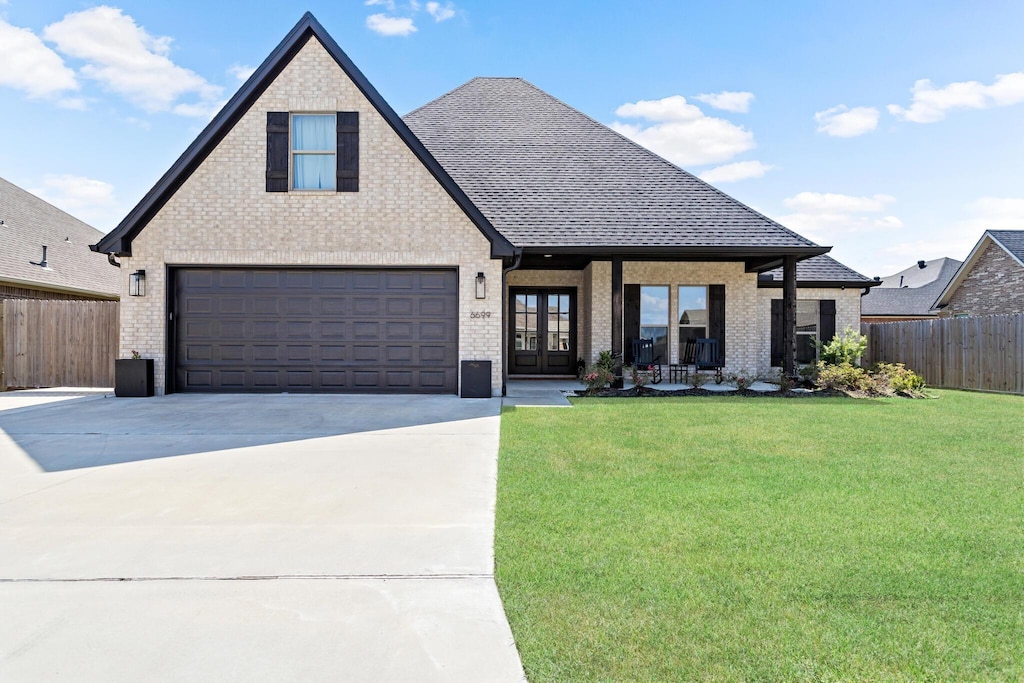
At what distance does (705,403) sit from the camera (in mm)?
10766

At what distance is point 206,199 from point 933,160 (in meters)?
18.1

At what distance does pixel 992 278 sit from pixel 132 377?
28.8 meters

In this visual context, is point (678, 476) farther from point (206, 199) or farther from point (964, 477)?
point (206, 199)

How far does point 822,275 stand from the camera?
16.3m

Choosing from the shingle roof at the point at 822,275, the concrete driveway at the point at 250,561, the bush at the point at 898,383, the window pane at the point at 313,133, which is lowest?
the concrete driveway at the point at 250,561

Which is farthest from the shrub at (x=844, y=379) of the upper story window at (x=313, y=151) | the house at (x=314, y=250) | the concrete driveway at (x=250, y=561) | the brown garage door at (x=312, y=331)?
the upper story window at (x=313, y=151)

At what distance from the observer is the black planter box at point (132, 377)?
37.4 feet

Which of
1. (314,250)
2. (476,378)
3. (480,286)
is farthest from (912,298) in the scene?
(314,250)

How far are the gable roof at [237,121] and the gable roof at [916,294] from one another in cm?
2622

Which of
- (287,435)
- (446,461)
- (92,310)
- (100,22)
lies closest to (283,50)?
(100,22)

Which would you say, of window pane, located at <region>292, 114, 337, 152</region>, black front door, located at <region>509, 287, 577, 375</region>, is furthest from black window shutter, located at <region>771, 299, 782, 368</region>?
window pane, located at <region>292, 114, 337, 152</region>

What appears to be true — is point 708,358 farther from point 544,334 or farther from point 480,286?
point 480,286

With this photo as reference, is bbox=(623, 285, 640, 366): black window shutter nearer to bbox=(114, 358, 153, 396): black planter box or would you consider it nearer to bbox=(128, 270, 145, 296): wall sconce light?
bbox=(114, 358, 153, 396): black planter box

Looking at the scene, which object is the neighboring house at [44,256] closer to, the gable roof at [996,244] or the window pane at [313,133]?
the window pane at [313,133]
